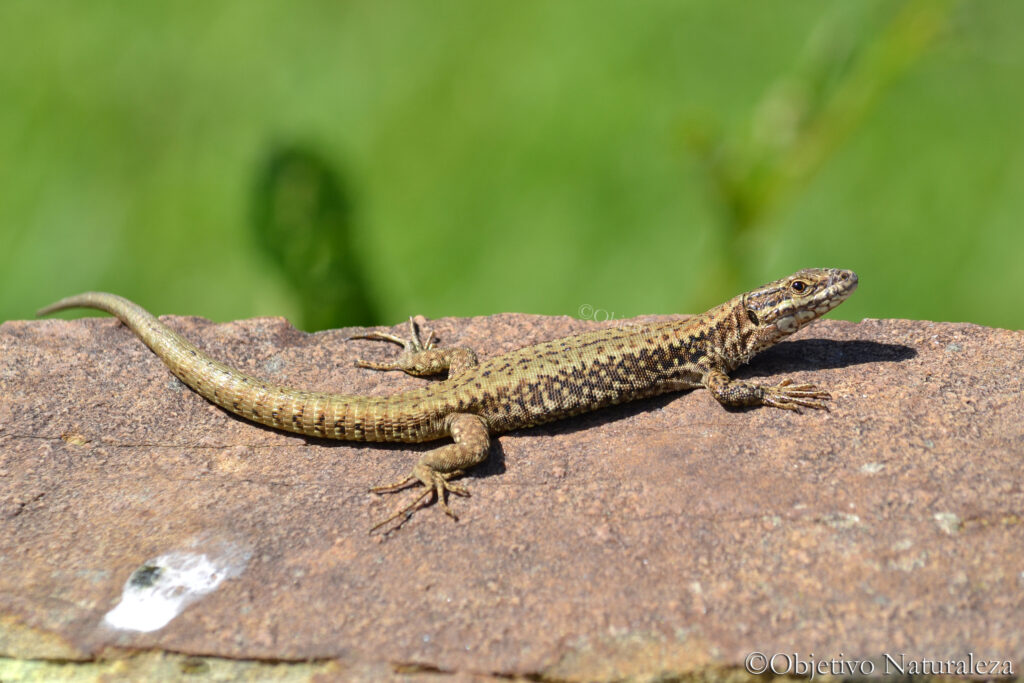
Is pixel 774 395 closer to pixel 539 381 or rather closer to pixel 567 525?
pixel 539 381

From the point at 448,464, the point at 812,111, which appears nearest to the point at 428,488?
the point at 448,464

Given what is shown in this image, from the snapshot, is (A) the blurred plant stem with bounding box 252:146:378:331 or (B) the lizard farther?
(A) the blurred plant stem with bounding box 252:146:378:331

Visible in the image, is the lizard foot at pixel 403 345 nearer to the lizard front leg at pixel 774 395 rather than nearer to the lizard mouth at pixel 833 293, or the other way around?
the lizard front leg at pixel 774 395

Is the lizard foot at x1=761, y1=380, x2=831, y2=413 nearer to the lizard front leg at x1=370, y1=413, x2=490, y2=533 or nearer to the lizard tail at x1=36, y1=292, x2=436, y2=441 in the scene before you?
the lizard front leg at x1=370, y1=413, x2=490, y2=533

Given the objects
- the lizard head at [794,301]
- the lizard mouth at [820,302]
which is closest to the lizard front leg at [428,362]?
the lizard head at [794,301]

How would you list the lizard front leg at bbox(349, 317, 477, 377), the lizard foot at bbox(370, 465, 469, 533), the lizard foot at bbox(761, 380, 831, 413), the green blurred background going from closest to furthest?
the lizard foot at bbox(370, 465, 469, 533) < the lizard foot at bbox(761, 380, 831, 413) < the lizard front leg at bbox(349, 317, 477, 377) < the green blurred background

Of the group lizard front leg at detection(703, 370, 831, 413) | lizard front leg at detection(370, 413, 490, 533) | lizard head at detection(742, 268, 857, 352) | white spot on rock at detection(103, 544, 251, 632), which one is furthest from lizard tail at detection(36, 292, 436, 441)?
lizard head at detection(742, 268, 857, 352)
